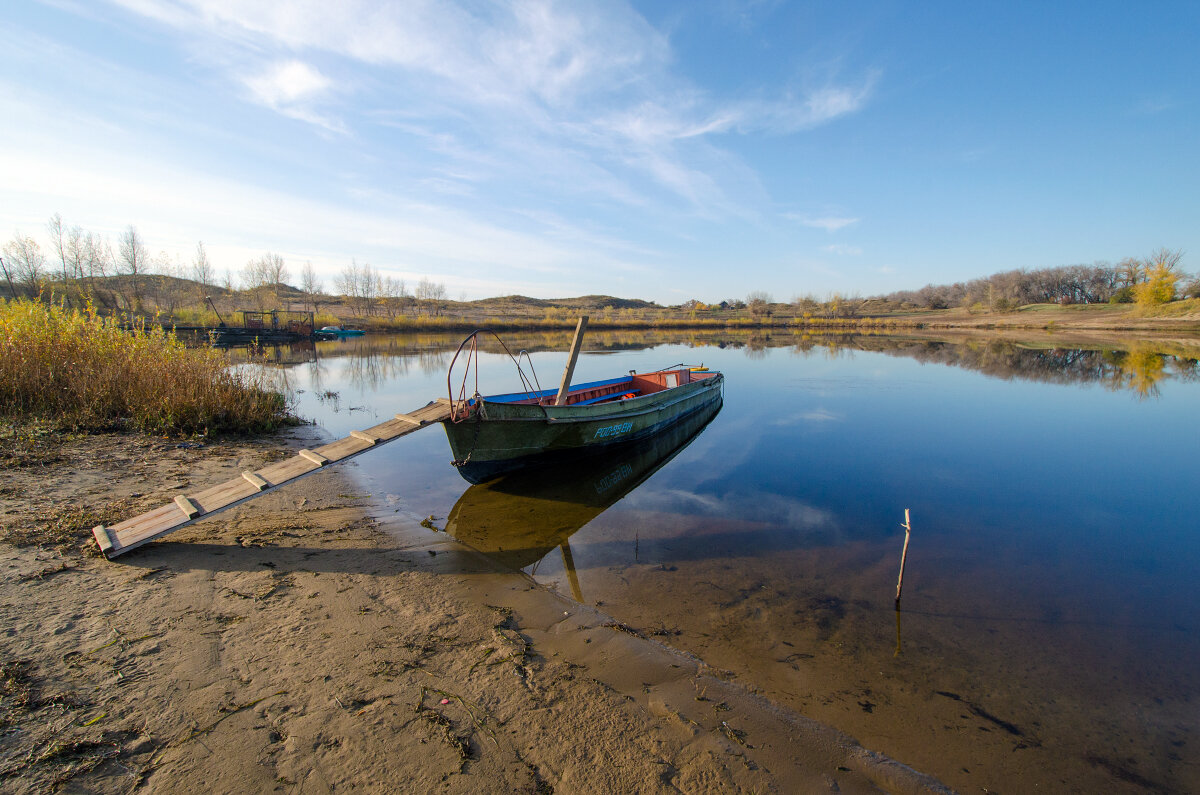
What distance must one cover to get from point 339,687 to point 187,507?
3.23 m

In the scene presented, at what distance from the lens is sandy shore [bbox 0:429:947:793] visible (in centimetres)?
269

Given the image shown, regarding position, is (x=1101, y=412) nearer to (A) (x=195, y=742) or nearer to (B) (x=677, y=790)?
(B) (x=677, y=790)

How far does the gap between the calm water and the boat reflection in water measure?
51 mm

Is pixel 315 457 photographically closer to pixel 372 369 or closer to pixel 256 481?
Result: pixel 256 481

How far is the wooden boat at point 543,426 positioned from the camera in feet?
26.2

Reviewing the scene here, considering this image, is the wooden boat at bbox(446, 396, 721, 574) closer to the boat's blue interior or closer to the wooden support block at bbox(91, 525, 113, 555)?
the boat's blue interior

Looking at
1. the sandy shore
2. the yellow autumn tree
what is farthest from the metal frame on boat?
the yellow autumn tree

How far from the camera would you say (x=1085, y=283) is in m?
75.8

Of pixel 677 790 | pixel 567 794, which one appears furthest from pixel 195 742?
Result: pixel 677 790

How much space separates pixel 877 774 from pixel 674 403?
9.95 meters

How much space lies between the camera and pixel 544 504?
8.21 meters

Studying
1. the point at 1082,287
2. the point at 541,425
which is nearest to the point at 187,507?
the point at 541,425

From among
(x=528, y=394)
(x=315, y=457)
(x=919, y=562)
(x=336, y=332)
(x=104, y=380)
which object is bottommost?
(x=919, y=562)

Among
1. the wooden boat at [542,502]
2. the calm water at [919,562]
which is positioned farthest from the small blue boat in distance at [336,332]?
the wooden boat at [542,502]
